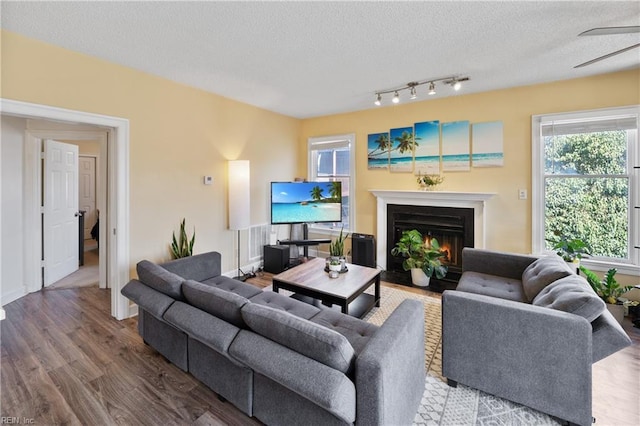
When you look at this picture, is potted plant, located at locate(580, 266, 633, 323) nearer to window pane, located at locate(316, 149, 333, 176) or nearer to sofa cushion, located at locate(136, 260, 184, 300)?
window pane, located at locate(316, 149, 333, 176)

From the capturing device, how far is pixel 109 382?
204 cm

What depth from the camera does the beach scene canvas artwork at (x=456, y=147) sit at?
3.94 meters

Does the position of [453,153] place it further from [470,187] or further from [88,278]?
[88,278]

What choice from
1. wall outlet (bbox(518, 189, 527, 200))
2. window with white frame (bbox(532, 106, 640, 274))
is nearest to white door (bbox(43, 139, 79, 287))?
wall outlet (bbox(518, 189, 527, 200))

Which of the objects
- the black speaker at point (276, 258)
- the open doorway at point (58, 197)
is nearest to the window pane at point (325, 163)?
the black speaker at point (276, 258)

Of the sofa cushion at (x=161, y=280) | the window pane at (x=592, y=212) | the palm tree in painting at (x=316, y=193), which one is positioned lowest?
the sofa cushion at (x=161, y=280)

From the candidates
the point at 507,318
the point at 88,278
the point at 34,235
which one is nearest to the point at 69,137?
the point at 34,235

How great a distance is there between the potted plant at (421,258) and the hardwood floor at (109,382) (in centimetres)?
179

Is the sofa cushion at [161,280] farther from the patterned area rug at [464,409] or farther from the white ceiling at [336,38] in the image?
the white ceiling at [336,38]

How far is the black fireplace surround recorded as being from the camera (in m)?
3.99

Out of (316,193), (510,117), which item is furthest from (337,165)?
(510,117)

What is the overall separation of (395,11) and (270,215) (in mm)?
3406

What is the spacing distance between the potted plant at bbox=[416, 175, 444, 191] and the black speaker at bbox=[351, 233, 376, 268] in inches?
43.3

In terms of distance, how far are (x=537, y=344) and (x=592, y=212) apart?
8.67 ft
